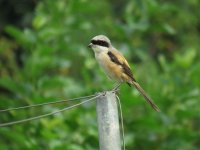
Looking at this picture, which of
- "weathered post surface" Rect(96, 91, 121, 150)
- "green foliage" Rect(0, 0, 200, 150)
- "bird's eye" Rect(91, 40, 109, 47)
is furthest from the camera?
"green foliage" Rect(0, 0, 200, 150)

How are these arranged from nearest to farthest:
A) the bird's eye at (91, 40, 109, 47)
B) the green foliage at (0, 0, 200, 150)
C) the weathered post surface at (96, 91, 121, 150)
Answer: the weathered post surface at (96, 91, 121, 150) → the bird's eye at (91, 40, 109, 47) → the green foliage at (0, 0, 200, 150)

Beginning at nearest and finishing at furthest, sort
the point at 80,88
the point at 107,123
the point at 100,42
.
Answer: the point at 107,123 < the point at 100,42 < the point at 80,88

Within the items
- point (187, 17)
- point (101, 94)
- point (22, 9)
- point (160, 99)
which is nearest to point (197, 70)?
point (160, 99)

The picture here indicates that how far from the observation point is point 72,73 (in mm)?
12289

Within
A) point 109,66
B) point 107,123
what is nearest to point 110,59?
point 109,66

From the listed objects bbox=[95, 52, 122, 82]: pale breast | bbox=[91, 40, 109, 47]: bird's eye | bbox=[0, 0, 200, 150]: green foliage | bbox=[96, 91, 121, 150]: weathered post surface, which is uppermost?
bbox=[0, 0, 200, 150]: green foliage

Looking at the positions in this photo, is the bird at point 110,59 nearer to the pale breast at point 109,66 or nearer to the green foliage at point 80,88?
the pale breast at point 109,66

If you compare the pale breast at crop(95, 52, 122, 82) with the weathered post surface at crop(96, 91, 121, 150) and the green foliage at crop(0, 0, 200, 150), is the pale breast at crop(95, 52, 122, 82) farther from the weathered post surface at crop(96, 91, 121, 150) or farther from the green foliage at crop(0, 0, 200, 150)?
the weathered post surface at crop(96, 91, 121, 150)

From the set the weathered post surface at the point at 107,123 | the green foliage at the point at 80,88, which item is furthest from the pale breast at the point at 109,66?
the weathered post surface at the point at 107,123

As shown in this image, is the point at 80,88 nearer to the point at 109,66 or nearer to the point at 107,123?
the point at 109,66

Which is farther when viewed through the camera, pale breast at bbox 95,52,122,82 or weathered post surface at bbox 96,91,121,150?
pale breast at bbox 95,52,122,82

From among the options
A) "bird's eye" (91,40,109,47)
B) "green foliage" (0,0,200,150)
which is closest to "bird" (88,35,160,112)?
"bird's eye" (91,40,109,47)

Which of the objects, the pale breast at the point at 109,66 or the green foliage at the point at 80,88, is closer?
the pale breast at the point at 109,66

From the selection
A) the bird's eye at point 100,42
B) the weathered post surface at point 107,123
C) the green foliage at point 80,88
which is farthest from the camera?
the green foliage at point 80,88
